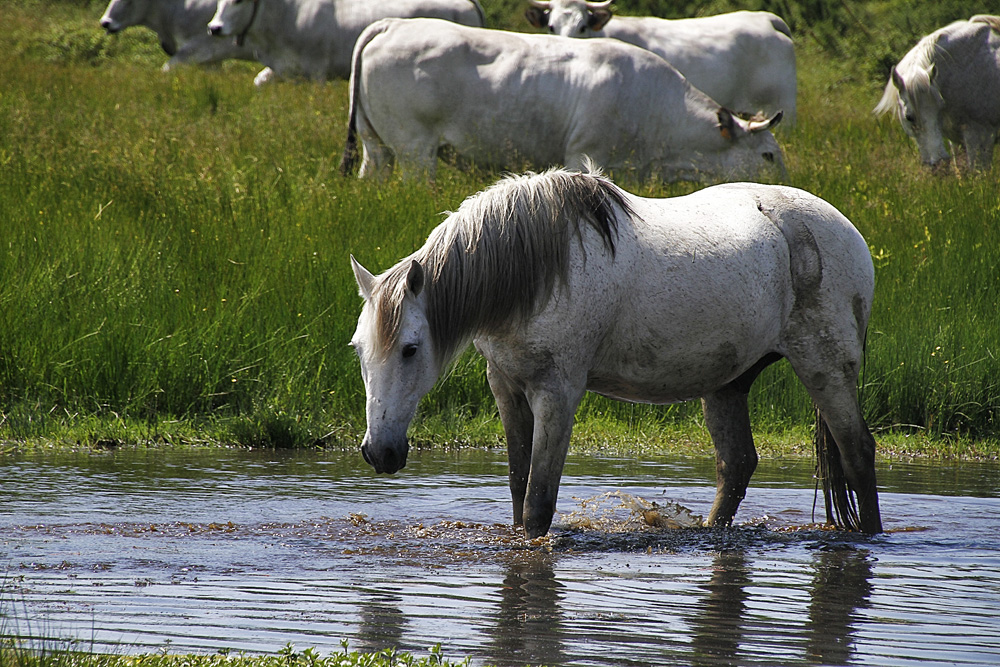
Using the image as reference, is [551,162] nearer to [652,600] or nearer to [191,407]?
[191,407]

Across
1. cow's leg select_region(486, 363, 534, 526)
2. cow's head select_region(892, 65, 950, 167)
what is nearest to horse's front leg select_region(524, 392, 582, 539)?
cow's leg select_region(486, 363, 534, 526)

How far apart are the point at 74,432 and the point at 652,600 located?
4398mm

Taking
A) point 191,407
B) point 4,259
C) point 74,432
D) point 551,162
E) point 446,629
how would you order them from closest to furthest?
1. point 446,629
2. point 74,432
3. point 191,407
4. point 4,259
5. point 551,162

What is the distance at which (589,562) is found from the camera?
5203 mm

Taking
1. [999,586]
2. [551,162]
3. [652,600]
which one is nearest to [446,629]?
[652,600]

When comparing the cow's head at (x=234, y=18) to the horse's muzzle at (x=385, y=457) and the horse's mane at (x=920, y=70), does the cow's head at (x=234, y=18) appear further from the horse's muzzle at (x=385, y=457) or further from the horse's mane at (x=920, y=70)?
the horse's muzzle at (x=385, y=457)

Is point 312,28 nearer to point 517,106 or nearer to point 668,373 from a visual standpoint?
point 517,106

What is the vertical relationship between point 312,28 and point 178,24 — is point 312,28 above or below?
below

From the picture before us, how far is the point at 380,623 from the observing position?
4074 millimetres

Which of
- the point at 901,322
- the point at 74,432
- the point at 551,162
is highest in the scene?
the point at 551,162

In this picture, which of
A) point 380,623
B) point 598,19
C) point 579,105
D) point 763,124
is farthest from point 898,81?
point 380,623

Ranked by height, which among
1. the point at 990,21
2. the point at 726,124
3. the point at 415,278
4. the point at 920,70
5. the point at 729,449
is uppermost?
the point at 990,21

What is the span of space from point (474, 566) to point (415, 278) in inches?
45.3

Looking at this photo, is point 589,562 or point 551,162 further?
point 551,162
